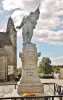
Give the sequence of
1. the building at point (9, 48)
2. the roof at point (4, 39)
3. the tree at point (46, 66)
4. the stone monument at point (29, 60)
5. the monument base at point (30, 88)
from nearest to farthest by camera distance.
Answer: the monument base at point (30, 88) → the stone monument at point (29, 60) → the building at point (9, 48) → the roof at point (4, 39) → the tree at point (46, 66)

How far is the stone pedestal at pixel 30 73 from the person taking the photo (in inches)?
516

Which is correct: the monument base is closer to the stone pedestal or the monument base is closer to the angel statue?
the stone pedestal

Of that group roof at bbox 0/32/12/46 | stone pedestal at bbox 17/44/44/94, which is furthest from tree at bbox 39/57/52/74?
stone pedestal at bbox 17/44/44/94

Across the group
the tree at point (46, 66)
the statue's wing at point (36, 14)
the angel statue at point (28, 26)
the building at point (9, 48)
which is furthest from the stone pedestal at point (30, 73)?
the tree at point (46, 66)

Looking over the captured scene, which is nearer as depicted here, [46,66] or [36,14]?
[36,14]

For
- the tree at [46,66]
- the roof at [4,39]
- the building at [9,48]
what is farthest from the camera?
the tree at [46,66]

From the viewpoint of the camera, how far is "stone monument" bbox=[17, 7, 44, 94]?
43.1ft

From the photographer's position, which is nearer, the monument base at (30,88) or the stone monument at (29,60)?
the monument base at (30,88)

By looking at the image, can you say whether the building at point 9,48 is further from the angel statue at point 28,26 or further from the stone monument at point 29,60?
the stone monument at point 29,60

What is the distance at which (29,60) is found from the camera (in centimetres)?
1366

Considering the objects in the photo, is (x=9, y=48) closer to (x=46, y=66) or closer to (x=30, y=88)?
(x=46, y=66)

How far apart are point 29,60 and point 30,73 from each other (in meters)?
0.84

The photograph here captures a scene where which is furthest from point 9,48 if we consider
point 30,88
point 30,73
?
point 30,88

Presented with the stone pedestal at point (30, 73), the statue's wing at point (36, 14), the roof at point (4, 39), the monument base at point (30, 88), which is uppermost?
the roof at point (4, 39)
